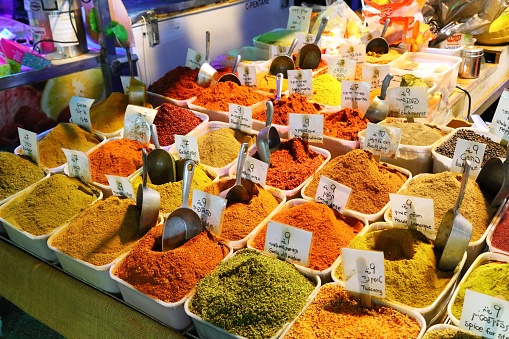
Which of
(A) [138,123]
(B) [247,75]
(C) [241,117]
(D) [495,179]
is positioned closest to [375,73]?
(B) [247,75]

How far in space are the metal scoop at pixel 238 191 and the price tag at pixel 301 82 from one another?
0.72 metres

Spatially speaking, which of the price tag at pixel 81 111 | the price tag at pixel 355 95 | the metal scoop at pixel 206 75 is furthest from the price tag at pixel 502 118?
the price tag at pixel 81 111

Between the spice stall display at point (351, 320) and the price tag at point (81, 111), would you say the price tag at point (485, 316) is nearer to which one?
the spice stall display at point (351, 320)

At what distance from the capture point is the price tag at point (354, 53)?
90.3 inches

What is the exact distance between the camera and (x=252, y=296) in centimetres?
108

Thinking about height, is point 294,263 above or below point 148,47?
below

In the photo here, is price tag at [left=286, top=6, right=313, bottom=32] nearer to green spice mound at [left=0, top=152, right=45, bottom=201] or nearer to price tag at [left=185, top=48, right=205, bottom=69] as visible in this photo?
price tag at [left=185, top=48, right=205, bottom=69]

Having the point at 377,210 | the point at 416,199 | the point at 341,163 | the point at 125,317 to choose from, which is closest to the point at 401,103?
the point at 341,163

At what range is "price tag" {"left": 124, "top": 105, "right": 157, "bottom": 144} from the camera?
1.82m

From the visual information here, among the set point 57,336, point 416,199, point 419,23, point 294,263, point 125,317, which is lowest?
point 57,336

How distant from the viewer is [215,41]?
286cm

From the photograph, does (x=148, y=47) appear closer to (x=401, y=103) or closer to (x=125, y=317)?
(x=401, y=103)

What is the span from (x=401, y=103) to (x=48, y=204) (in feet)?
4.07

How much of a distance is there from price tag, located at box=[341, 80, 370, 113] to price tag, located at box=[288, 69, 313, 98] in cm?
16
